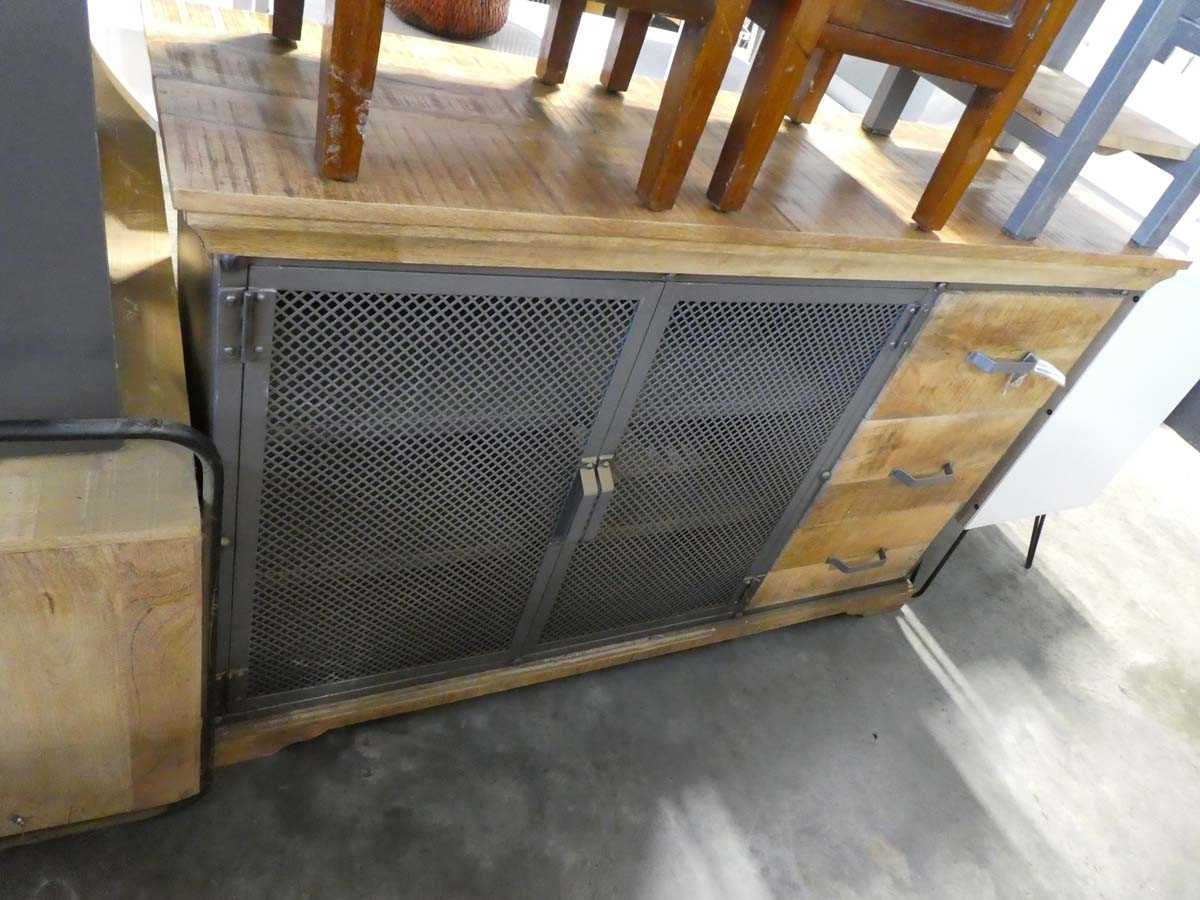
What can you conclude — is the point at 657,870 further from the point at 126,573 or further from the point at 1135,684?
the point at 1135,684

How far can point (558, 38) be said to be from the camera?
1.23 meters

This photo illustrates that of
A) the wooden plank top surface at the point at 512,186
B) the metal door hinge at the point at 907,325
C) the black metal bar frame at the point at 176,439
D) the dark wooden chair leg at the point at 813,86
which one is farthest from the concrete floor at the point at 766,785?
the dark wooden chair leg at the point at 813,86

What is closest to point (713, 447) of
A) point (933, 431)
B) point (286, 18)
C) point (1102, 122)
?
point (933, 431)

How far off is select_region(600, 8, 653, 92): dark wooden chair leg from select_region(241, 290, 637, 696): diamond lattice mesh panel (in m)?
0.43

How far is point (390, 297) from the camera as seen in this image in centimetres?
99

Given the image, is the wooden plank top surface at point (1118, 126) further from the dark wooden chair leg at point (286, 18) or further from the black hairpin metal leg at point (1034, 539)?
the black hairpin metal leg at point (1034, 539)

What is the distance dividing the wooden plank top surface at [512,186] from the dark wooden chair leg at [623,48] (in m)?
0.03

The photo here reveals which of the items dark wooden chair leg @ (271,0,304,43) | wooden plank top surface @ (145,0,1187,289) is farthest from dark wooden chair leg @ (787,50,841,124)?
dark wooden chair leg @ (271,0,304,43)

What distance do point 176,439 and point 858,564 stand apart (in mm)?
1479

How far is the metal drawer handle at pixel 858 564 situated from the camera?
1860 mm

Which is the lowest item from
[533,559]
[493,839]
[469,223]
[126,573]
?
[493,839]

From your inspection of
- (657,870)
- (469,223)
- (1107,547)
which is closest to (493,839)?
(657,870)

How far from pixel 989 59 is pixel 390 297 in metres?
0.83

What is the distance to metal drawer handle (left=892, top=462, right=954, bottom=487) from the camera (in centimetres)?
167
